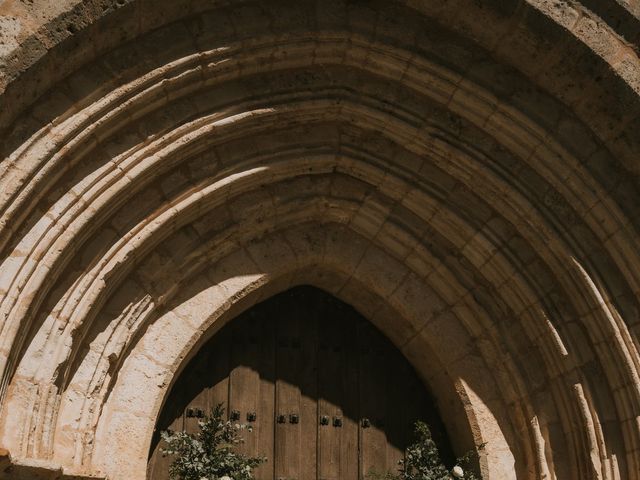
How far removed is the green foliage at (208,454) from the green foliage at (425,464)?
2.66 ft

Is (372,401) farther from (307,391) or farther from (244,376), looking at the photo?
(244,376)

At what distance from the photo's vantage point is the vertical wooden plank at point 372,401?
18.4ft

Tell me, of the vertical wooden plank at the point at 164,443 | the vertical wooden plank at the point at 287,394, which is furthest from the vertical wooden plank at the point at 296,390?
the vertical wooden plank at the point at 164,443

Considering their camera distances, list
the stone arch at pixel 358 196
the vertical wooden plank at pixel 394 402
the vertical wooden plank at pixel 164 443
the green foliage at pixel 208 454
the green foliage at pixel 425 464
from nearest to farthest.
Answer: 1. the stone arch at pixel 358 196
2. the green foliage at pixel 208 454
3. the vertical wooden plank at pixel 164 443
4. the green foliage at pixel 425 464
5. the vertical wooden plank at pixel 394 402

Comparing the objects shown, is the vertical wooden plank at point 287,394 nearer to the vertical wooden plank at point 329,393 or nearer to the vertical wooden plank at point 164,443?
the vertical wooden plank at point 329,393

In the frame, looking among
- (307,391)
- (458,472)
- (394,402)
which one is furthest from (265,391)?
(458,472)

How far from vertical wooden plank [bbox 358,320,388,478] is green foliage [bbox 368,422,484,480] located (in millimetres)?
104

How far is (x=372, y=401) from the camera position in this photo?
18.9 ft

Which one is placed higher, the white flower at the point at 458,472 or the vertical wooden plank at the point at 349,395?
the vertical wooden plank at the point at 349,395

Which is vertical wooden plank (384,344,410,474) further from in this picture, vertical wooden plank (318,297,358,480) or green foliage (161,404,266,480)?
green foliage (161,404,266,480)

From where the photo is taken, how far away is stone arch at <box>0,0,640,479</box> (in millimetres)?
4699

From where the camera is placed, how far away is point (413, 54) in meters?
5.28

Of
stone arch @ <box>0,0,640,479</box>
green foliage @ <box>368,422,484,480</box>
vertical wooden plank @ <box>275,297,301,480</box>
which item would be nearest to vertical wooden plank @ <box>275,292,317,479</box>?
vertical wooden plank @ <box>275,297,301,480</box>

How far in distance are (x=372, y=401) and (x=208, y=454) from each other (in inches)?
43.7
